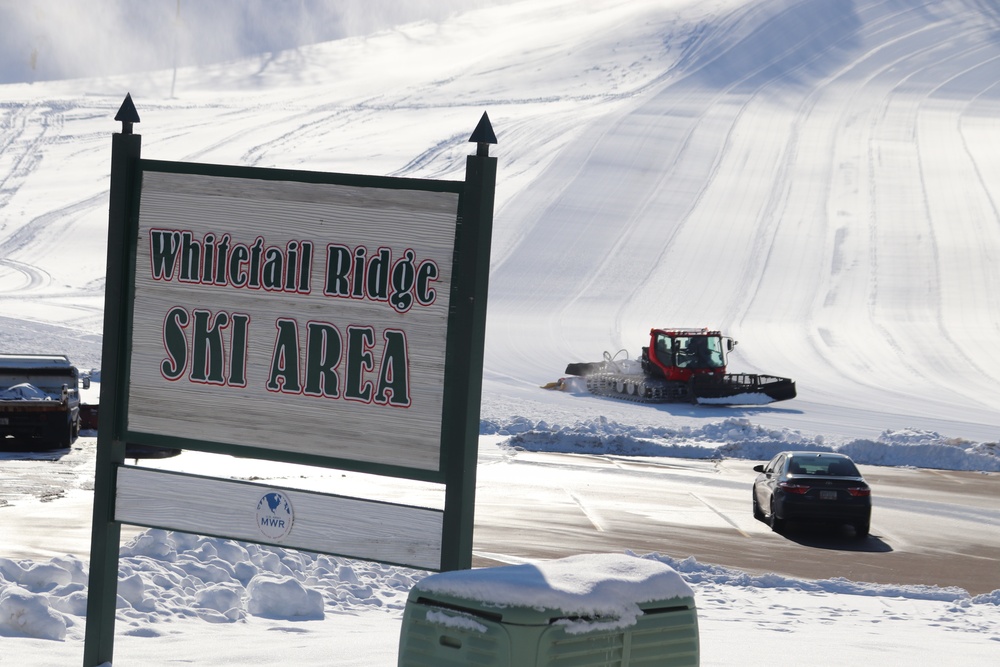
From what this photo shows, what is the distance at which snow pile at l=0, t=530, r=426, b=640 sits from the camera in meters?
8.49

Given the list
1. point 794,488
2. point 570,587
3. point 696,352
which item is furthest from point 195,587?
point 696,352

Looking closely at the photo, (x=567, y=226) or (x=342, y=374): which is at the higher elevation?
(x=567, y=226)

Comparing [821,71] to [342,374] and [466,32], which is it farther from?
[342,374]

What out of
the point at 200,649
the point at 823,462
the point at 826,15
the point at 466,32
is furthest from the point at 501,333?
the point at 466,32

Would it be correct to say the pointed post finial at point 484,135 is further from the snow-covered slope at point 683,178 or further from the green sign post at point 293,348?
the snow-covered slope at point 683,178

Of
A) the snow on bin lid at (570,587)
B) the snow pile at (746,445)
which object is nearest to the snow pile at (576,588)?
the snow on bin lid at (570,587)

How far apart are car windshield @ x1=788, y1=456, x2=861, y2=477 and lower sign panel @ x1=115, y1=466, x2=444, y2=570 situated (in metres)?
11.5

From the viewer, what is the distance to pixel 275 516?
7.05m

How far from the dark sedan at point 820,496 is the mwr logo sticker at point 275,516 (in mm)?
11051

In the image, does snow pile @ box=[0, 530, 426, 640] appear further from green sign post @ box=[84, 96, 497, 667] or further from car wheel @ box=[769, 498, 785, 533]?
car wheel @ box=[769, 498, 785, 533]

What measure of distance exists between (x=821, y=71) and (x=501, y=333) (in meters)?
65.8

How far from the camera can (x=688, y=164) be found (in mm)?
81250

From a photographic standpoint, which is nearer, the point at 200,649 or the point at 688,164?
the point at 200,649

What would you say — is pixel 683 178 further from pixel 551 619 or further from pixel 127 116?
pixel 551 619
